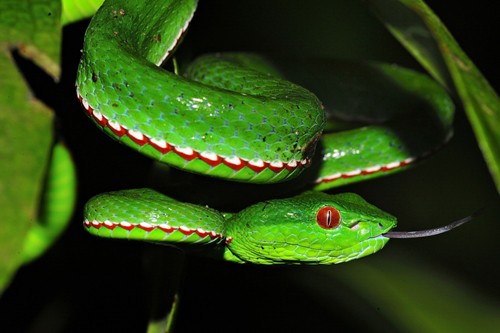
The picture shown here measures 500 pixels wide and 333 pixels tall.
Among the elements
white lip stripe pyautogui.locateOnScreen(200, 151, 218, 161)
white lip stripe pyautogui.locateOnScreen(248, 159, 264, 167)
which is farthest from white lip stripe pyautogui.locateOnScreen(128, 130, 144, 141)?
white lip stripe pyautogui.locateOnScreen(248, 159, 264, 167)

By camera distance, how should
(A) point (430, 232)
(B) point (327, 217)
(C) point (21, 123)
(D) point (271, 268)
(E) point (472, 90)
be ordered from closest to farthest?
(C) point (21, 123) → (E) point (472, 90) → (A) point (430, 232) → (B) point (327, 217) → (D) point (271, 268)

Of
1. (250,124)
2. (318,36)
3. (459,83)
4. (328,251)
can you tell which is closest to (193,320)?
(328,251)

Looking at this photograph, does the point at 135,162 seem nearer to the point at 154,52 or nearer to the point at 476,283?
the point at 154,52

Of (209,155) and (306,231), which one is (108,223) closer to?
(209,155)

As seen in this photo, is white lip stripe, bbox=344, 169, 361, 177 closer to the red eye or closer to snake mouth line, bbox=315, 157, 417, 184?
snake mouth line, bbox=315, 157, 417, 184

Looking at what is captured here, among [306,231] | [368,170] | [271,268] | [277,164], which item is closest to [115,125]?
[277,164]

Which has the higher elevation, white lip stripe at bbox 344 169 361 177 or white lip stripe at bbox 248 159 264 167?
white lip stripe at bbox 248 159 264 167

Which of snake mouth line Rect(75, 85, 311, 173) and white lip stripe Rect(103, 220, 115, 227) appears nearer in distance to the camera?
snake mouth line Rect(75, 85, 311, 173)

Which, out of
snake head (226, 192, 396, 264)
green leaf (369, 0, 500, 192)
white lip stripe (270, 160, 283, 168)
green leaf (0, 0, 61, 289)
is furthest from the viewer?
snake head (226, 192, 396, 264)
